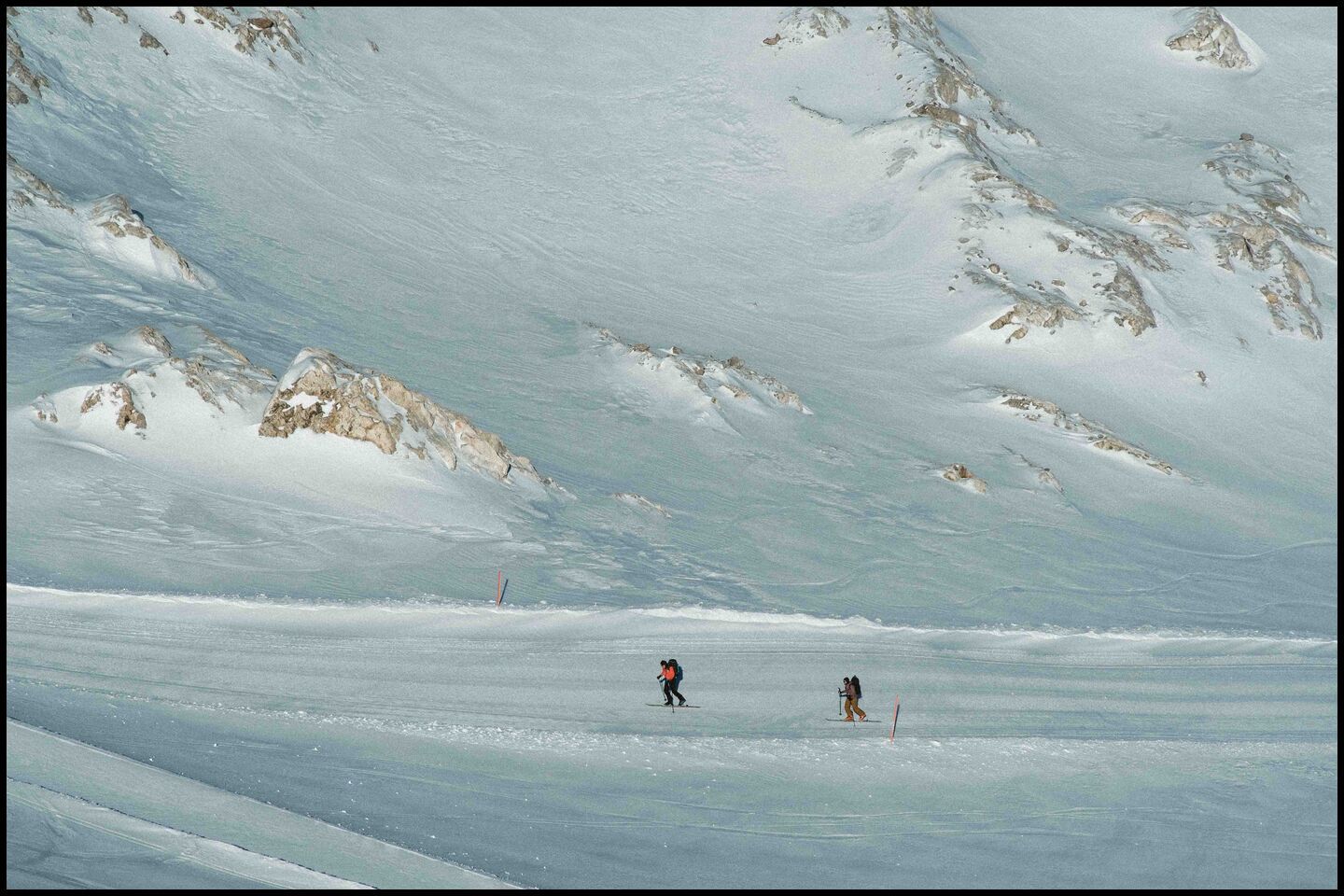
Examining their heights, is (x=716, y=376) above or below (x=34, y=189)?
below

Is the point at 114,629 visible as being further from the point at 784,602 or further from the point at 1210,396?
the point at 1210,396

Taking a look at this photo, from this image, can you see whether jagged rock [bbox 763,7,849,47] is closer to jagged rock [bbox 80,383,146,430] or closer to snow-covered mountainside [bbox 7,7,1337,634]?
snow-covered mountainside [bbox 7,7,1337,634]

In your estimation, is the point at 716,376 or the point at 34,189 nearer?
the point at 34,189

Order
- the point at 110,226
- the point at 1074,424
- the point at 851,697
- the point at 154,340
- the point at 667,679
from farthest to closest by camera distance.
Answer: the point at 1074,424 → the point at 110,226 → the point at 154,340 → the point at 851,697 → the point at 667,679

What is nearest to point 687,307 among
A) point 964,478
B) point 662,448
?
point 662,448

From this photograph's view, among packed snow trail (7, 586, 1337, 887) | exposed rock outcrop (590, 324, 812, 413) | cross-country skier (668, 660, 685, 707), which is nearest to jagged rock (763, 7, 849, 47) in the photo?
exposed rock outcrop (590, 324, 812, 413)

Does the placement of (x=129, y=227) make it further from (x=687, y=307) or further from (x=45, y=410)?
(x=687, y=307)

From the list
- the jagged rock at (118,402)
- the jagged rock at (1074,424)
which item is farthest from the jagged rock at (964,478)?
the jagged rock at (118,402)
